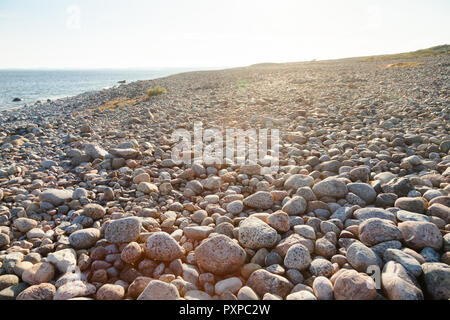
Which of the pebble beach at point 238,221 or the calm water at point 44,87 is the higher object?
the calm water at point 44,87

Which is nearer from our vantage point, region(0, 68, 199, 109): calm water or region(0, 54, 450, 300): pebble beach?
region(0, 54, 450, 300): pebble beach

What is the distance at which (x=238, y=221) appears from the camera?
2.95 m

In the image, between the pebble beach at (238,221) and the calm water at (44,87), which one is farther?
the calm water at (44,87)

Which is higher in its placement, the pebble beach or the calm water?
the calm water

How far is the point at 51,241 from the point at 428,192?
4.29 meters

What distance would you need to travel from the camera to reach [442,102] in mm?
7309

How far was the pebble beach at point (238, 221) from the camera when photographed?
199 cm

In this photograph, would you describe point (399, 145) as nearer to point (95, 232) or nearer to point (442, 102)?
point (442, 102)

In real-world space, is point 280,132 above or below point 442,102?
below

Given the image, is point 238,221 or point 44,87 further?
point 44,87

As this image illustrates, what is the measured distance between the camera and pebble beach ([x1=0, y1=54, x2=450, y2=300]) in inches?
78.2

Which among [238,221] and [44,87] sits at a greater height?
[44,87]

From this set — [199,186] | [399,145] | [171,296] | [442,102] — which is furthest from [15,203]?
[442,102]
